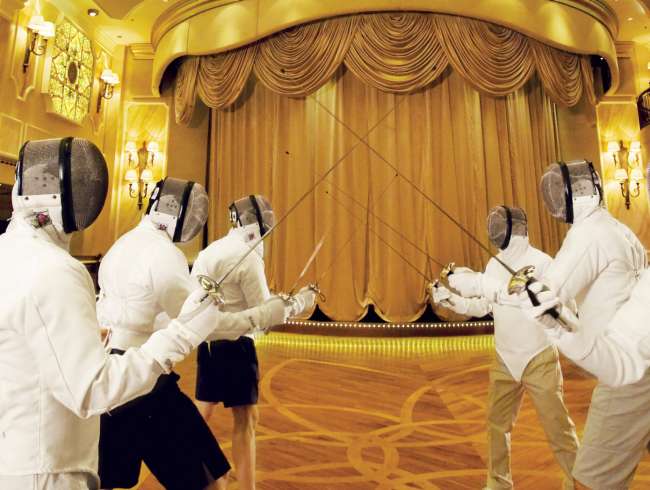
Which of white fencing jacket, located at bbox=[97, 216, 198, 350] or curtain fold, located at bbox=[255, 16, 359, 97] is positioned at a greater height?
curtain fold, located at bbox=[255, 16, 359, 97]

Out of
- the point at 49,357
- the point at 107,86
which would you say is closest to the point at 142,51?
the point at 107,86

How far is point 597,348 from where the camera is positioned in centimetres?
94

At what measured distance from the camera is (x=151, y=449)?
1279mm

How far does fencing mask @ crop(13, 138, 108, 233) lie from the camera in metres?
0.89

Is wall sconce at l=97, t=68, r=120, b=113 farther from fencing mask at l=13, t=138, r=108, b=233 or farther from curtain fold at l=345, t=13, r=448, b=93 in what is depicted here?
fencing mask at l=13, t=138, r=108, b=233

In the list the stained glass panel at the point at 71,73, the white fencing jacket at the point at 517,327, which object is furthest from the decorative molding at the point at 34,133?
the white fencing jacket at the point at 517,327

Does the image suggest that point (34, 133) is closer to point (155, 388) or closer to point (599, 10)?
point (155, 388)

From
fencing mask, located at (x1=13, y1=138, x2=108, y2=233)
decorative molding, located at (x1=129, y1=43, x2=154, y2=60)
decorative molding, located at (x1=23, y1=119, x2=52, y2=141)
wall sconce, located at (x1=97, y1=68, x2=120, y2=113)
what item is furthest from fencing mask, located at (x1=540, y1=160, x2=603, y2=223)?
decorative molding, located at (x1=129, y1=43, x2=154, y2=60)

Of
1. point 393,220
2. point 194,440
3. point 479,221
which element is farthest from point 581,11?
point 194,440

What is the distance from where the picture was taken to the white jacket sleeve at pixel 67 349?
2.52 feet

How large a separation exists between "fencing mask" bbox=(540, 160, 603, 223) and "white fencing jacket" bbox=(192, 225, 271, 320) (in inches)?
47.0

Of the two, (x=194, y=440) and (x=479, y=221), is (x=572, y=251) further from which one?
(x=479, y=221)

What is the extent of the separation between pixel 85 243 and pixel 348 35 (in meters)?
4.96

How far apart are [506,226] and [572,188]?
0.45 meters
